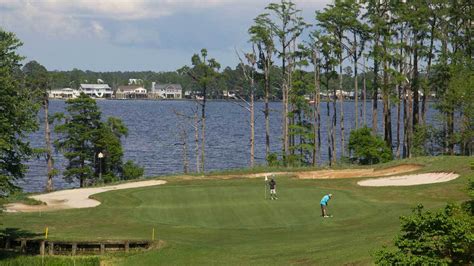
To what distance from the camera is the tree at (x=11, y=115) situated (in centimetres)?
2925

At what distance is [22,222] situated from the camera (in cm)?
3659

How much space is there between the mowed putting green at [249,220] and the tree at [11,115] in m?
4.38

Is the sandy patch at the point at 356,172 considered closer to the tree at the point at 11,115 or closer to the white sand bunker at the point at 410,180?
the white sand bunker at the point at 410,180

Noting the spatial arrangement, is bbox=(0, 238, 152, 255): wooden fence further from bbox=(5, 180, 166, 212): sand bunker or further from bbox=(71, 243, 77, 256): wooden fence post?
bbox=(5, 180, 166, 212): sand bunker

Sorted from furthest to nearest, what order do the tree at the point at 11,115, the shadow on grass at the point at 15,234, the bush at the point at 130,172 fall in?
the bush at the point at 130,172, the shadow on grass at the point at 15,234, the tree at the point at 11,115

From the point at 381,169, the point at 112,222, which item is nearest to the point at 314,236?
the point at 112,222

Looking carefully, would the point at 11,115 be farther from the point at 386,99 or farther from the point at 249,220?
the point at 386,99

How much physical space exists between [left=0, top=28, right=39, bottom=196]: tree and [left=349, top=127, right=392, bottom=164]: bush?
40.2 meters

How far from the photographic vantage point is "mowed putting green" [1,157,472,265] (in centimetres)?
2725

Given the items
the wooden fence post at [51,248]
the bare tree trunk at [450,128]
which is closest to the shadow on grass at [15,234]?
the wooden fence post at [51,248]

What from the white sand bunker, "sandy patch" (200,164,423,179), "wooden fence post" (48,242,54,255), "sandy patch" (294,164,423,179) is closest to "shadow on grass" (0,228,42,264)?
"wooden fence post" (48,242,54,255)

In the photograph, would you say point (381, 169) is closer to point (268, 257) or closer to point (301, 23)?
point (301, 23)

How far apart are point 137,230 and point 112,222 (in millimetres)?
2830

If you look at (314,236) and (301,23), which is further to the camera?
(301,23)
